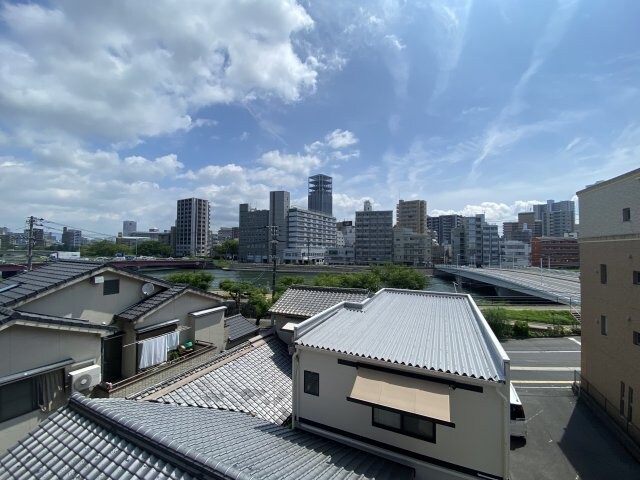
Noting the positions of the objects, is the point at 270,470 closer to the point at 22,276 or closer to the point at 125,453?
the point at 125,453

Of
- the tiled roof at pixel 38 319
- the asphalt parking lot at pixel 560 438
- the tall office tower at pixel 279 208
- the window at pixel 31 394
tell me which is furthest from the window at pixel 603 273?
the tall office tower at pixel 279 208

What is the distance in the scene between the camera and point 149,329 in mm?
10641

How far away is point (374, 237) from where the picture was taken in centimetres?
9312

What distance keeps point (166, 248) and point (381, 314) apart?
382 feet

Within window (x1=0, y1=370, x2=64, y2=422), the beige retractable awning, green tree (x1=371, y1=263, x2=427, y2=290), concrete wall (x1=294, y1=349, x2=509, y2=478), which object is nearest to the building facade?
green tree (x1=371, y1=263, x2=427, y2=290)

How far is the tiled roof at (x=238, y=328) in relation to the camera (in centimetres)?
1502

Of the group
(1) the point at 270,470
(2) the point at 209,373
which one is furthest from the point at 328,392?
(2) the point at 209,373

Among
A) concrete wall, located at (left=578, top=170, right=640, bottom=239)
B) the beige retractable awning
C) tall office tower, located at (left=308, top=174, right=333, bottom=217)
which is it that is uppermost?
tall office tower, located at (left=308, top=174, right=333, bottom=217)

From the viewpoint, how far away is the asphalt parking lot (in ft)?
28.6

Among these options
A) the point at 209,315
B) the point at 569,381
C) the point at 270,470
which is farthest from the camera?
the point at 569,381

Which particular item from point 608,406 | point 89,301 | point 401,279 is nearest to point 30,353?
point 89,301

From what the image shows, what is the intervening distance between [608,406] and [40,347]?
18533 millimetres

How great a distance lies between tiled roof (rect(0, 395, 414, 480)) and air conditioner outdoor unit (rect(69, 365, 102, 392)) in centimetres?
394

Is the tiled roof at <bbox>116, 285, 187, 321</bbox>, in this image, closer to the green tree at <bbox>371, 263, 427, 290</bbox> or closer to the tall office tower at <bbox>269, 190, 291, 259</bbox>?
the green tree at <bbox>371, 263, 427, 290</bbox>
